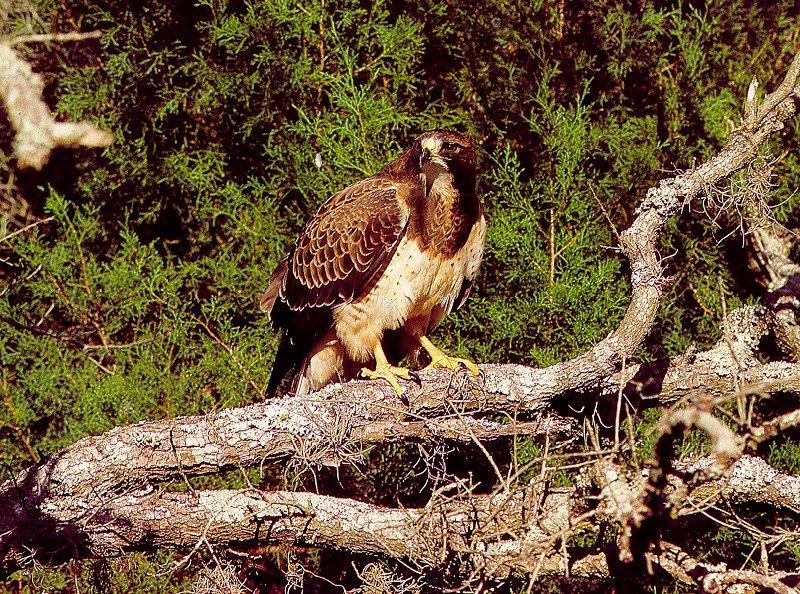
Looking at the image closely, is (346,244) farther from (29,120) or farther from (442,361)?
(29,120)

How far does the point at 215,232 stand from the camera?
21.1ft

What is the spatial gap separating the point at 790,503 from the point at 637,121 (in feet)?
9.22

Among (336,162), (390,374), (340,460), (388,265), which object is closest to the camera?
(340,460)

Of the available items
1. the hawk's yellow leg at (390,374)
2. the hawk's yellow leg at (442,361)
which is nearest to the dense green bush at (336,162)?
the hawk's yellow leg at (442,361)

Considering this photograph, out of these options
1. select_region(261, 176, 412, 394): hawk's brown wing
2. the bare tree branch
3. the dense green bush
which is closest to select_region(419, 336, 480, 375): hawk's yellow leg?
select_region(261, 176, 412, 394): hawk's brown wing

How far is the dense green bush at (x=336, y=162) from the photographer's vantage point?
5293mm

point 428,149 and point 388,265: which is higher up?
point 428,149

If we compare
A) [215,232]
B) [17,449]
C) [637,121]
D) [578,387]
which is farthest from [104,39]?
[578,387]

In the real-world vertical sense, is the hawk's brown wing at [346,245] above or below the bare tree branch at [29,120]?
above

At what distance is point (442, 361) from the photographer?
4.07 m

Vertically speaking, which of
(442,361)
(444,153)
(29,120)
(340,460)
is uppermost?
(444,153)

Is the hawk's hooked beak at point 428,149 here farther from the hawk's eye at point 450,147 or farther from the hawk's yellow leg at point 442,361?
the hawk's yellow leg at point 442,361

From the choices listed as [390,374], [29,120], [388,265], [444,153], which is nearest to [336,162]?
[388,265]

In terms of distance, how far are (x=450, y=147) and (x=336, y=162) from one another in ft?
5.00
